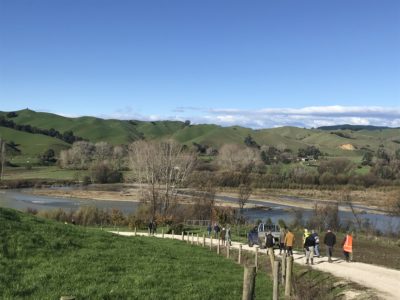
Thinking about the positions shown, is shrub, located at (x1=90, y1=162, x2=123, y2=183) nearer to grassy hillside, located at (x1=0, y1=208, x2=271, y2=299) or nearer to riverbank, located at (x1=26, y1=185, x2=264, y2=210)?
riverbank, located at (x1=26, y1=185, x2=264, y2=210)

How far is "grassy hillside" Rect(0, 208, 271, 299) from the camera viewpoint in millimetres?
13312

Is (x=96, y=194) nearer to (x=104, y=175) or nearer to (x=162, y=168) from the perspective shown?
(x=104, y=175)

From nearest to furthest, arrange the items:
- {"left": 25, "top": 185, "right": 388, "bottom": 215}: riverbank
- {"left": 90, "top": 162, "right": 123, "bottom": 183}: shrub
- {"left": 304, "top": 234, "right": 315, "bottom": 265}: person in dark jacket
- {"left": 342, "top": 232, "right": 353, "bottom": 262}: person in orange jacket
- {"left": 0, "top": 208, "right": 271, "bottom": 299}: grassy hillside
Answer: {"left": 0, "top": 208, "right": 271, "bottom": 299}: grassy hillside, {"left": 304, "top": 234, "right": 315, "bottom": 265}: person in dark jacket, {"left": 342, "top": 232, "right": 353, "bottom": 262}: person in orange jacket, {"left": 25, "top": 185, "right": 388, "bottom": 215}: riverbank, {"left": 90, "top": 162, "right": 123, "bottom": 183}: shrub

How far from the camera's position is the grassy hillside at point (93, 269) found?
13.3 meters

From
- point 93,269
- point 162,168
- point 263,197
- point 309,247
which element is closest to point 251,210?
point 162,168

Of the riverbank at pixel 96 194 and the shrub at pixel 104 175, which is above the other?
the shrub at pixel 104 175

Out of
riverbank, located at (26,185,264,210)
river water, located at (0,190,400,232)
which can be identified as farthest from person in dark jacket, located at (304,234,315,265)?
riverbank, located at (26,185,264,210)

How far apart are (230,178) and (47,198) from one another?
2089 inches

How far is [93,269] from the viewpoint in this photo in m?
15.5

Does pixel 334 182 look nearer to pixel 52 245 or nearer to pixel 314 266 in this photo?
pixel 314 266

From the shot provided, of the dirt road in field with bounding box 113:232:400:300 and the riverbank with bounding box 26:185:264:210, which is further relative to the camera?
the riverbank with bounding box 26:185:264:210

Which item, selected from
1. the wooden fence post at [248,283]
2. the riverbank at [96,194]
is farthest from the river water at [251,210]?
the wooden fence post at [248,283]

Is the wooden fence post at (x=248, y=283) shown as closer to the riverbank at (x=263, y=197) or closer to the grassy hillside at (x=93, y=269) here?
the grassy hillside at (x=93, y=269)

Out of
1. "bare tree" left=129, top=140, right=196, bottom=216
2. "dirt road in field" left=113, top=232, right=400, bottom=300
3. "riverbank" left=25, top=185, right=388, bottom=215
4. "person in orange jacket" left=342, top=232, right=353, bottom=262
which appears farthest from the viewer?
"riverbank" left=25, top=185, right=388, bottom=215
